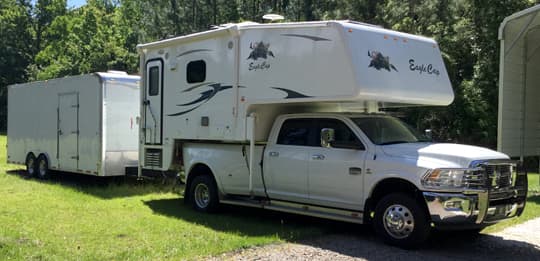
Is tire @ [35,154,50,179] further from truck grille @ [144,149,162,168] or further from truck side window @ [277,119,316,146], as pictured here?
truck side window @ [277,119,316,146]

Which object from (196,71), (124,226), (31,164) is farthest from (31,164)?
(124,226)

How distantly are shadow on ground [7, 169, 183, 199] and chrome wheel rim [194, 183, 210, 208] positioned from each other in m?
1.66

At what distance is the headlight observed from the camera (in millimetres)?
6934

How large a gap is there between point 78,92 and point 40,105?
7.85 ft

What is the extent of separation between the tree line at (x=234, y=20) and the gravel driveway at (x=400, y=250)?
2.98m

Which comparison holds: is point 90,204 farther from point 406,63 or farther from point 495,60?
point 495,60

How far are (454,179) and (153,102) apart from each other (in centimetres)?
636

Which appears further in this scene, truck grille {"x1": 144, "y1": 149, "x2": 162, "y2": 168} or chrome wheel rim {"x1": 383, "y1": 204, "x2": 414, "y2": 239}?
truck grille {"x1": 144, "y1": 149, "x2": 162, "y2": 168}

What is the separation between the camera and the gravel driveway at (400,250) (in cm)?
695

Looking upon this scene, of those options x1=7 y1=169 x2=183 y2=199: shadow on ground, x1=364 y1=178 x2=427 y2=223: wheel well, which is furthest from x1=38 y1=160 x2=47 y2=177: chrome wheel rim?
x1=364 y1=178 x2=427 y2=223: wheel well

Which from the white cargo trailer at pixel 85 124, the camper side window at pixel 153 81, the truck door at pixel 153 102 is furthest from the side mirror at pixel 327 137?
the white cargo trailer at pixel 85 124

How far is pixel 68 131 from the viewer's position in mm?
13844

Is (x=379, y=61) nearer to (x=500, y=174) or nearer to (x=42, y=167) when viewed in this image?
(x=500, y=174)

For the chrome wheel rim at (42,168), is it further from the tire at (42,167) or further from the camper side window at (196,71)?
the camper side window at (196,71)
